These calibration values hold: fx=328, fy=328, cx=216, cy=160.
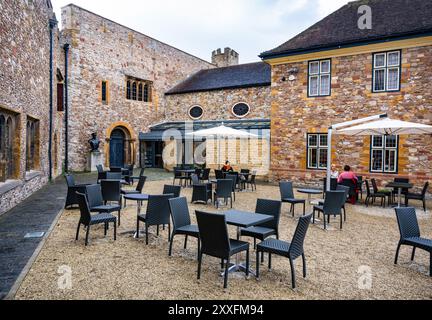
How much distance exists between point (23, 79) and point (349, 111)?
1100cm

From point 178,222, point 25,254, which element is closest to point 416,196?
point 178,222

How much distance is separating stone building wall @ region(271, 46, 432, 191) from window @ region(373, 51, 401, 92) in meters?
0.18

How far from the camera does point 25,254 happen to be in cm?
486

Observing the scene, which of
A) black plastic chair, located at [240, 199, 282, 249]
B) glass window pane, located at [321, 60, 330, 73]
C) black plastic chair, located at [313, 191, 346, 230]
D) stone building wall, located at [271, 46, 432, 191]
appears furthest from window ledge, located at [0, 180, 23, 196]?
glass window pane, located at [321, 60, 330, 73]

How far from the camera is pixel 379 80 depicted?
12102 millimetres

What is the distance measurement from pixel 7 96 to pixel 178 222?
544cm

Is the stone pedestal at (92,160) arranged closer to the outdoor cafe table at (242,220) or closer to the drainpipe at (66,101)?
the drainpipe at (66,101)

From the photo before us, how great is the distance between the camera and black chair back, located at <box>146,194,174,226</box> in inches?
221

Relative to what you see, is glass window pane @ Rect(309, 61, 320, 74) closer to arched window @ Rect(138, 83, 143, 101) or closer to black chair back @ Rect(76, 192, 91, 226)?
black chair back @ Rect(76, 192, 91, 226)

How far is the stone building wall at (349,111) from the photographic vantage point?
1142cm

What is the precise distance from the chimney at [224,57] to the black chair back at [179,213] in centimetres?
2620

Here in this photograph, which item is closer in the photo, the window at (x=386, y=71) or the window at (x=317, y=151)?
the window at (x=386, y=71)

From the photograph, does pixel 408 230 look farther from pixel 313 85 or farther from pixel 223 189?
pixel 313 85

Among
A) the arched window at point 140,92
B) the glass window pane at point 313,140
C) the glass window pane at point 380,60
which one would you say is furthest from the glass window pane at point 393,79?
the arched window at point 140,92
